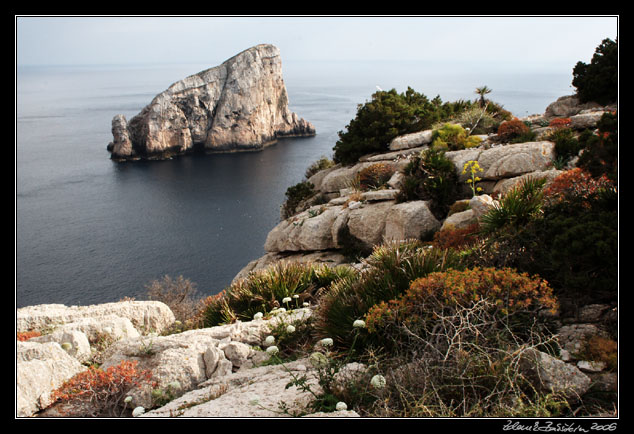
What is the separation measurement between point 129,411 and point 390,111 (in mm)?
23871

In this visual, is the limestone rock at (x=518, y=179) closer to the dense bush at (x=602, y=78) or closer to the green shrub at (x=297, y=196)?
the green shrub at (x=297, y=196)

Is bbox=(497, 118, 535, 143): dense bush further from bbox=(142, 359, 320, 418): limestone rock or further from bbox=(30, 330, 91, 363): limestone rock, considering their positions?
bbox=(30, 330, 91, 363): limestone rock

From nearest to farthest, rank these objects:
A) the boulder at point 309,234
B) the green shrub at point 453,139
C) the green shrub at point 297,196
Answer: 1. the boulder at point 309,234
2. the green shrub at point 453,139
3. the green shrub at point 297,196

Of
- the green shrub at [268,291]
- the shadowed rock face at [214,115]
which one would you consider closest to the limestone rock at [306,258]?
the green shrub at [268,291]

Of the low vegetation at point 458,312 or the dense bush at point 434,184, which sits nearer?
the low vegetation at point 458,312

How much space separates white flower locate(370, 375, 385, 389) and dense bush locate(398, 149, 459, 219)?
1206 cm

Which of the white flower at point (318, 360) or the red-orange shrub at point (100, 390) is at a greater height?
the white flower at point (318, 360)

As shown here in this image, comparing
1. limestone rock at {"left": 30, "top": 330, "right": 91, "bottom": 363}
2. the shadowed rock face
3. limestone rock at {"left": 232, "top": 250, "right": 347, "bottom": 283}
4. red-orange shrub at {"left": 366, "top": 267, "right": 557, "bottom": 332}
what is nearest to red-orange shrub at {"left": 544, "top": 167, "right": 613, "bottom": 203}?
red-orange shrub at {"left": 366, "top": 267, "right": 557, "bottom": 332}

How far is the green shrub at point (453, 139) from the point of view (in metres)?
20.8

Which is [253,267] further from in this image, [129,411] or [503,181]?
[129,411]

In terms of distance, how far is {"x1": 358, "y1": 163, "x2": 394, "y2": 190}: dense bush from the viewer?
21.9 m

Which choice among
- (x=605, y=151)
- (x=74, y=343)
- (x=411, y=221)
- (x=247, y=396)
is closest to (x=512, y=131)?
(x=411, y=221)

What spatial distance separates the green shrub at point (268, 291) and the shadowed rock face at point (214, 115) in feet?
281

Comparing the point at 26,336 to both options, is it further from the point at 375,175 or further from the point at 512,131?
the point at 512,131
